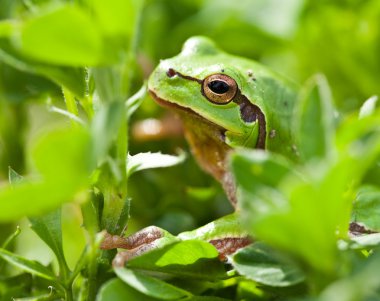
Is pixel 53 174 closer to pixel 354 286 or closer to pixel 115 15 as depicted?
pixel 115 15

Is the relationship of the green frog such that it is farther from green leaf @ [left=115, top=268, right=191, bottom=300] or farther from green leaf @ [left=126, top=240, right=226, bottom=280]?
green leaf @ [left=115, top=268, right=191, bottom=300]

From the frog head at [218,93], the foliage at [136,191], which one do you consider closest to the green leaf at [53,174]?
the foliage at [136,191]

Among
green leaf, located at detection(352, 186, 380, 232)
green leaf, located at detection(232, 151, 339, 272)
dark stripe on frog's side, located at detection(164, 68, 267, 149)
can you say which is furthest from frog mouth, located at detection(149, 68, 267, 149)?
green leaf, located at detection(232, 151, 339, 272)

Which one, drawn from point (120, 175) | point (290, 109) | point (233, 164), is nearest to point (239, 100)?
point (290, 109)

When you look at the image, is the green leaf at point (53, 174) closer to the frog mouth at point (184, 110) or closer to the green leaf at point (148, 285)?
the green leaf at point (148, 285)

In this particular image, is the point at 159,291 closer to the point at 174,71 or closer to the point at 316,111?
the point at 316,111

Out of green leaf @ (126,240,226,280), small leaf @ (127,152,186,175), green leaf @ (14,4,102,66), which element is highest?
green leaf @ (14,4,102,66)
